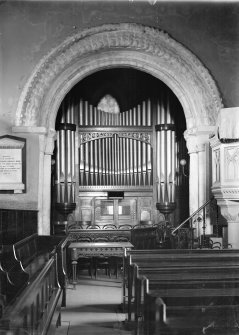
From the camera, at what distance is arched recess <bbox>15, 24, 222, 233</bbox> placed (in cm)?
882

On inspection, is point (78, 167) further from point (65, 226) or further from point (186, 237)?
point (186, 237)

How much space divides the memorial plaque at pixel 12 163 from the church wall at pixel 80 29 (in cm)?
14

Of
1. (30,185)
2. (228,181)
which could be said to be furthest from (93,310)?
(30,185)

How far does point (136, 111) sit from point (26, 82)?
301cm

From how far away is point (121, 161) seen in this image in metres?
10.8

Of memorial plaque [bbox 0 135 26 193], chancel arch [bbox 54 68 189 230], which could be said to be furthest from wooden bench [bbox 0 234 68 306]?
chancel arch [bbox 54 68 189 230]

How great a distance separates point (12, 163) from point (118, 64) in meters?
2.75

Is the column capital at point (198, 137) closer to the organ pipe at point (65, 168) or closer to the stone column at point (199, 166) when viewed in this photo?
the stone column at point (199, 166)

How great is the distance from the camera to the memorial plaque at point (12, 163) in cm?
845

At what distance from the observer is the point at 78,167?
10.7 m

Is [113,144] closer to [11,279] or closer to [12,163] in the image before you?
[12,163]

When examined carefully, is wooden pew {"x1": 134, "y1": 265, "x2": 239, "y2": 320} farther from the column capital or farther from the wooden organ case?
the wooden organ case

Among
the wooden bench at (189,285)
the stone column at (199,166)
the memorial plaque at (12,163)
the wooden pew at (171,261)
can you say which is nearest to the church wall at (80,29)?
the memorial plaque at (12,163)

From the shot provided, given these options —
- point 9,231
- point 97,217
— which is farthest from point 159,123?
point 9,231
